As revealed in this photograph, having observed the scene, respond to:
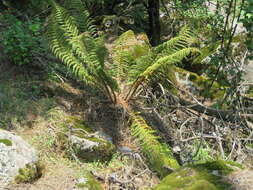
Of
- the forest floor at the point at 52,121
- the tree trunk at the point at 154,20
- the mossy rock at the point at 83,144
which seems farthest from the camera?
the tree trunk at the point at 154,20

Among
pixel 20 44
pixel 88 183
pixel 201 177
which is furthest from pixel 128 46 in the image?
pixel 201 177

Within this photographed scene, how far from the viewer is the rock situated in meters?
2.62

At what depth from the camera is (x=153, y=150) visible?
11.1 ft

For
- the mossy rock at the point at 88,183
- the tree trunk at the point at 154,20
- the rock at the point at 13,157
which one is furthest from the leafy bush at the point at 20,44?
the tree trunk at the point at 154,20

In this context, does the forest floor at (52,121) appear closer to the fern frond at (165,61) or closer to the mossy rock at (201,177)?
the fern frond at (165,61)

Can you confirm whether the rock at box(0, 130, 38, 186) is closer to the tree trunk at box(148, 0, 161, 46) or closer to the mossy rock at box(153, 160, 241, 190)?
the mossy rock at box(153, 160, 241, 190)

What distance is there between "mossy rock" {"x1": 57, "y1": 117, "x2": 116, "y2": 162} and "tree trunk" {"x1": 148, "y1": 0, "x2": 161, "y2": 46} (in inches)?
128

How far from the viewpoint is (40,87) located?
396 cm

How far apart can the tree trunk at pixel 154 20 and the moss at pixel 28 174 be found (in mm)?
3969

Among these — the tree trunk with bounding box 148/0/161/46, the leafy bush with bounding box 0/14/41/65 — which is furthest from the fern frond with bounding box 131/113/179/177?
the tree trunk with bounding box 148/0/161/46

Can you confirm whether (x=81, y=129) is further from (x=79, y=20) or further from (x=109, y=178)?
(x=79, y=20)

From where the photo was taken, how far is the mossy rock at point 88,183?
9.27ft

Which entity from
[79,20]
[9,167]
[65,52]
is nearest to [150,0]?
[79,20]

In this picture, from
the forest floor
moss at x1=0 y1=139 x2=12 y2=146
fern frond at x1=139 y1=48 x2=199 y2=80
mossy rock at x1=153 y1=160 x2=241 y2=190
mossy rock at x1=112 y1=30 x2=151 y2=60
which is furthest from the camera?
mossy rock at x1=112 y1=30 x2=151 y2=60
